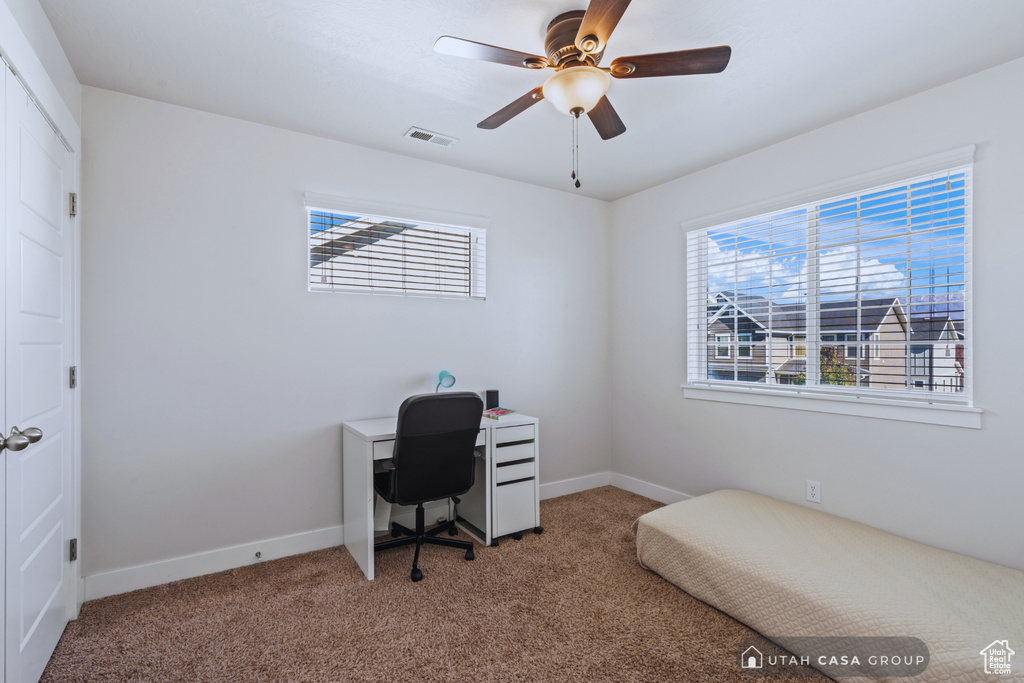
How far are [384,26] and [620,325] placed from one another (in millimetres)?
2839

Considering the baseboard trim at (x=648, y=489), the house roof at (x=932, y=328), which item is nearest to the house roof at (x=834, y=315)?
the house roof at (x=932, y=328)

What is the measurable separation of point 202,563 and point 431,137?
269 cm

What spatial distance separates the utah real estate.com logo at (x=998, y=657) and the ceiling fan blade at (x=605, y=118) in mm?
2270

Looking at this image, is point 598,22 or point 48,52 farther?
point 48,52

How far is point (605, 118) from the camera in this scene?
6.67 feet

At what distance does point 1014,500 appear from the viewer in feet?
6.73

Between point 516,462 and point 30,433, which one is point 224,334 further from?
point 516,462

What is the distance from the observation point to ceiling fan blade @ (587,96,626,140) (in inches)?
76.4

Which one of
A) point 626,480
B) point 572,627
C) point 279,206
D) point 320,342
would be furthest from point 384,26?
point 626,480

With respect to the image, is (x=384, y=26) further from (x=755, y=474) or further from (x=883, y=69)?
(x=755, y=474)

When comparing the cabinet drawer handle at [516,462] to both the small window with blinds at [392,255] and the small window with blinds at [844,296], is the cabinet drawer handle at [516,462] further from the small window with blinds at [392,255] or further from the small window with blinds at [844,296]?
the small window with blinds at [844,296]

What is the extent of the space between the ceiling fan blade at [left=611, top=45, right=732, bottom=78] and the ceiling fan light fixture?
0.24ft

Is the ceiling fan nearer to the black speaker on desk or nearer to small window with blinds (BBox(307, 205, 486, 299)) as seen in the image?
small window with blinds (BBox(307, 205, 486, 299))

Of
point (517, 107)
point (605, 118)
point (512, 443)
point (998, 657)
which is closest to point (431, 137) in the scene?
point (517, 107)
